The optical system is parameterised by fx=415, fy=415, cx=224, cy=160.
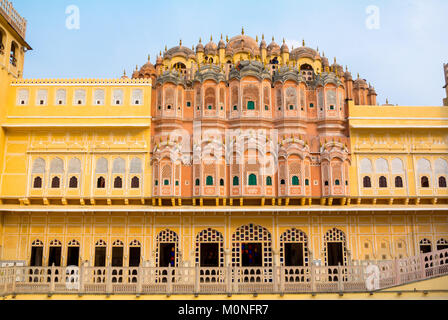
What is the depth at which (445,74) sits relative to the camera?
24797mm

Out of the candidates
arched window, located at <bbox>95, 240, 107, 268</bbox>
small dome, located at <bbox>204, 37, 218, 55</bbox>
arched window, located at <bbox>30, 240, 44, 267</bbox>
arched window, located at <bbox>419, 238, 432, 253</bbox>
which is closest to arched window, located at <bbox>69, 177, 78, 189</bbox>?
arched window, located at <bbox>95, 240, 107, 268</bbox>

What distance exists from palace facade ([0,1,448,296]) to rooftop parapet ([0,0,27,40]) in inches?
20.5

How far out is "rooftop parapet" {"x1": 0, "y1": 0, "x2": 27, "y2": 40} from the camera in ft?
76.0

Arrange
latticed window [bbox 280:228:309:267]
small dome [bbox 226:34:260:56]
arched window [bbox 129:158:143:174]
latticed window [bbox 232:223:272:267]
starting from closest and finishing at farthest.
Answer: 1. latticed window [bbox 232:223:272:267]
2. latticed window [bbox 280:228:309:267]
3. arched window [bbox 129:158:143:174]
4. small dome [bbox 226:34:260:56]

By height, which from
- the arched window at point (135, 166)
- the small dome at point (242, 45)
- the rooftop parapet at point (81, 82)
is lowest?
the arched window at point (135, 166)

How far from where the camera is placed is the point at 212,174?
73.2 feet

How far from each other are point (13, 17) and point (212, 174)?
15.0 m

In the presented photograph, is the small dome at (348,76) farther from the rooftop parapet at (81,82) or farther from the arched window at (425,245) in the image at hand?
the rooftop parapet at (81,82)

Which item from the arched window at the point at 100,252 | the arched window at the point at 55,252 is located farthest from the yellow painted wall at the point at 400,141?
the arched window at the point at 55,252

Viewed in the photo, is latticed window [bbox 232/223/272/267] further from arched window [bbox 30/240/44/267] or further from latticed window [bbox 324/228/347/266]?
arched window [bbox 30/240/44/267]

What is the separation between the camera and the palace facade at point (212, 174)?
22.3m

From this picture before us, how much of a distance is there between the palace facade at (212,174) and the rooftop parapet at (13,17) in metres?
0.52

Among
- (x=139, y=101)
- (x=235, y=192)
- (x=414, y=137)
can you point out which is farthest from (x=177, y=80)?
(x=414, y=137)

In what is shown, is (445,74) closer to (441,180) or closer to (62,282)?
(441,180)
